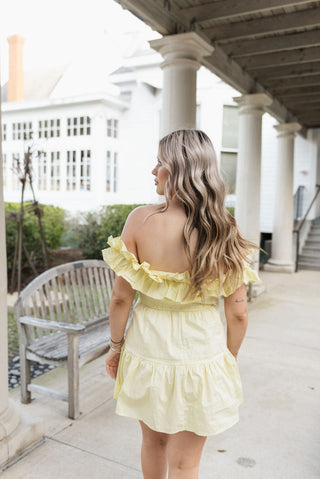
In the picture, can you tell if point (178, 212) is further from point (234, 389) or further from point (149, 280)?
point (234, 389)

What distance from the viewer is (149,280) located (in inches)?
67.2

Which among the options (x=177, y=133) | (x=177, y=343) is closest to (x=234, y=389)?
(x=177, y=343)

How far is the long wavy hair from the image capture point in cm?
161

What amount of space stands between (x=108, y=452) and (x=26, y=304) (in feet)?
4.03

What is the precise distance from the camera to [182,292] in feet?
5.50

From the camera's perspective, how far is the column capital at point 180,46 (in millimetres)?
4793

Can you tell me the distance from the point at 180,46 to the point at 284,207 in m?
6.58

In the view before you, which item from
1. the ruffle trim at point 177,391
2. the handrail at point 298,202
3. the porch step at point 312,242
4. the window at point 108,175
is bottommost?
the porch step at point 312,242

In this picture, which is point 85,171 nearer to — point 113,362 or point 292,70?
point 292,70

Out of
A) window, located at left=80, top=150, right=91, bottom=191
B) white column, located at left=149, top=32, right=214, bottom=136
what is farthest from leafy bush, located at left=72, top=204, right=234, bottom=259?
white column, located at left=149, top=32, right=214, bottom=136

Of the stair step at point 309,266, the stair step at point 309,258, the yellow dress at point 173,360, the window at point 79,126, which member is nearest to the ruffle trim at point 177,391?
the yellow dress at point 173,360

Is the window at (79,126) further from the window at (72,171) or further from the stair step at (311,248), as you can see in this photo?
the stair step at (311,248)

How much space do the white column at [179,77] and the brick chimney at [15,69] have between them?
52.3ft

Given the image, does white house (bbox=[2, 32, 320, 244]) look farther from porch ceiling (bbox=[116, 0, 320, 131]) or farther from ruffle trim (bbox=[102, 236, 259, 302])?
ruffle trim (bbox=[102, 236, 259, 302])
